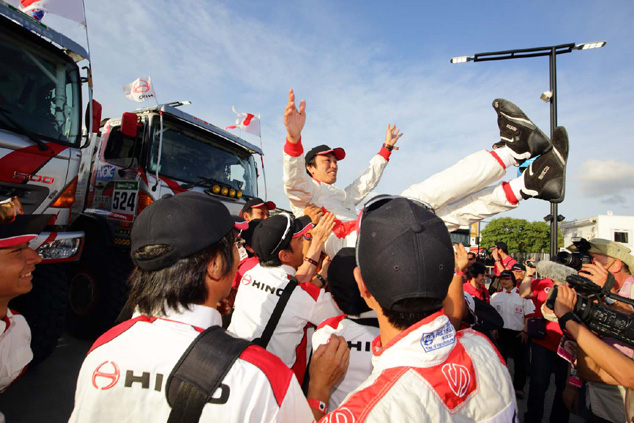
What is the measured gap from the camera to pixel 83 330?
184 inches

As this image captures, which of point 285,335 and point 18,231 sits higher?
point 18,231

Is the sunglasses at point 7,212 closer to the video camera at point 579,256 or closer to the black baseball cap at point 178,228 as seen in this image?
the black baseball cap at point 178,228

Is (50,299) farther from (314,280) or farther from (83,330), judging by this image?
(314,280)

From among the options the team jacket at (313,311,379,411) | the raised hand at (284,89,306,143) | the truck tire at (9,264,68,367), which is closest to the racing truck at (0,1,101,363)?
the truck tire at (9,264,68,367)

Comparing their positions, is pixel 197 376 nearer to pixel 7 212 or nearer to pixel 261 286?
pixel 261 286

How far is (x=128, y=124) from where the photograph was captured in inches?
176

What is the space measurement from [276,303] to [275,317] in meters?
0.11

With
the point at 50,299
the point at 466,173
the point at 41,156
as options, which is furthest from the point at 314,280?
the point at 41,156

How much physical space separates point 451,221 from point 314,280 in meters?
1.30

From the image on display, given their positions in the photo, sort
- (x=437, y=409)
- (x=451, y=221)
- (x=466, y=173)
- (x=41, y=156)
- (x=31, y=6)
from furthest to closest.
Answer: (x=31, y=6) < (x=41, y=156) < (x=451, y=221) < (x=466, y=173) < (x=437, y=409)

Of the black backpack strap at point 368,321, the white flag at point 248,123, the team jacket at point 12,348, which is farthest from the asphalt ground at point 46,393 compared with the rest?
the white flag at point 248,123

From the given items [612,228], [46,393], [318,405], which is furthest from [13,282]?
[612,228]

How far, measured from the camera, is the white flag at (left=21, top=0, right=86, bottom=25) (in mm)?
3701

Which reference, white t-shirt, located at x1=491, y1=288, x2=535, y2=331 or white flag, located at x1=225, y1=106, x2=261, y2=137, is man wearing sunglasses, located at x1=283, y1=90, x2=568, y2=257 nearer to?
white t-shirt, located at x1=491, y1=288, x2=535, y2=331
